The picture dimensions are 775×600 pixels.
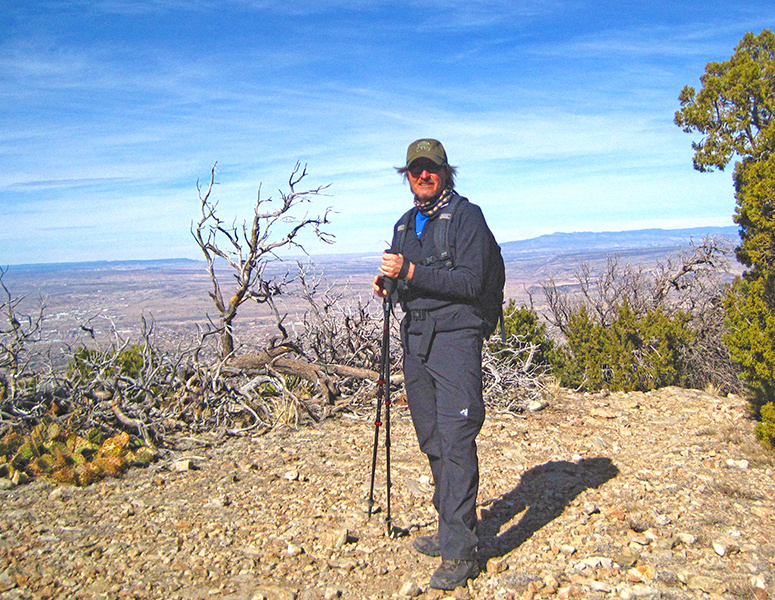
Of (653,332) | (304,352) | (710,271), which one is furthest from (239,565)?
(710,271)

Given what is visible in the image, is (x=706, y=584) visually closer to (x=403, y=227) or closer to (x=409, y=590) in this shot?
(x=409, y=590)

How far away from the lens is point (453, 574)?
3086 millimetres

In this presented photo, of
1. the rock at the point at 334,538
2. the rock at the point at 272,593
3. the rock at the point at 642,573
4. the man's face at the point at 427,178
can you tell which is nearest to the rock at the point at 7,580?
the rock at the point at 272,593

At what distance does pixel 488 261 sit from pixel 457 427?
2.88 ft

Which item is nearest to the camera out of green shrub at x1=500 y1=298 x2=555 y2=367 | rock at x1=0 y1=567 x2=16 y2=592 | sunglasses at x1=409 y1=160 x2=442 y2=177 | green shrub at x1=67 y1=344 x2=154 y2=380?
rock at x1=0 y1=567 x2=16 y2=592

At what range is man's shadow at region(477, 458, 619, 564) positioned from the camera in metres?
3.68

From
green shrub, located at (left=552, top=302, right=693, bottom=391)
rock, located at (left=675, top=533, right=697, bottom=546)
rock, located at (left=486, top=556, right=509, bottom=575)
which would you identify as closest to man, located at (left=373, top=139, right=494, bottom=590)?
rock, located at (left=486, top=556, right=509, bottom=575)

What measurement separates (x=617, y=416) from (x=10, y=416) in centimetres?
570

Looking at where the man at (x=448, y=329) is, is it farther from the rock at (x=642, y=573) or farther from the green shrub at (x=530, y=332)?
the green shrub at (x=530, y=332)

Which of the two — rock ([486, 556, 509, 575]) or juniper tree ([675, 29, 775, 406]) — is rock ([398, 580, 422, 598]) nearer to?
rock ([486, 556, 509, 575])

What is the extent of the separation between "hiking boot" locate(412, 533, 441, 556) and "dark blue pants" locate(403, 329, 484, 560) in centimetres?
28

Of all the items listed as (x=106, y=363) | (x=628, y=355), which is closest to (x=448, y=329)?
(x=106, y=363)

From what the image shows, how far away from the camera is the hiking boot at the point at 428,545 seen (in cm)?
343

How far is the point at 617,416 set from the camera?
636 cm
